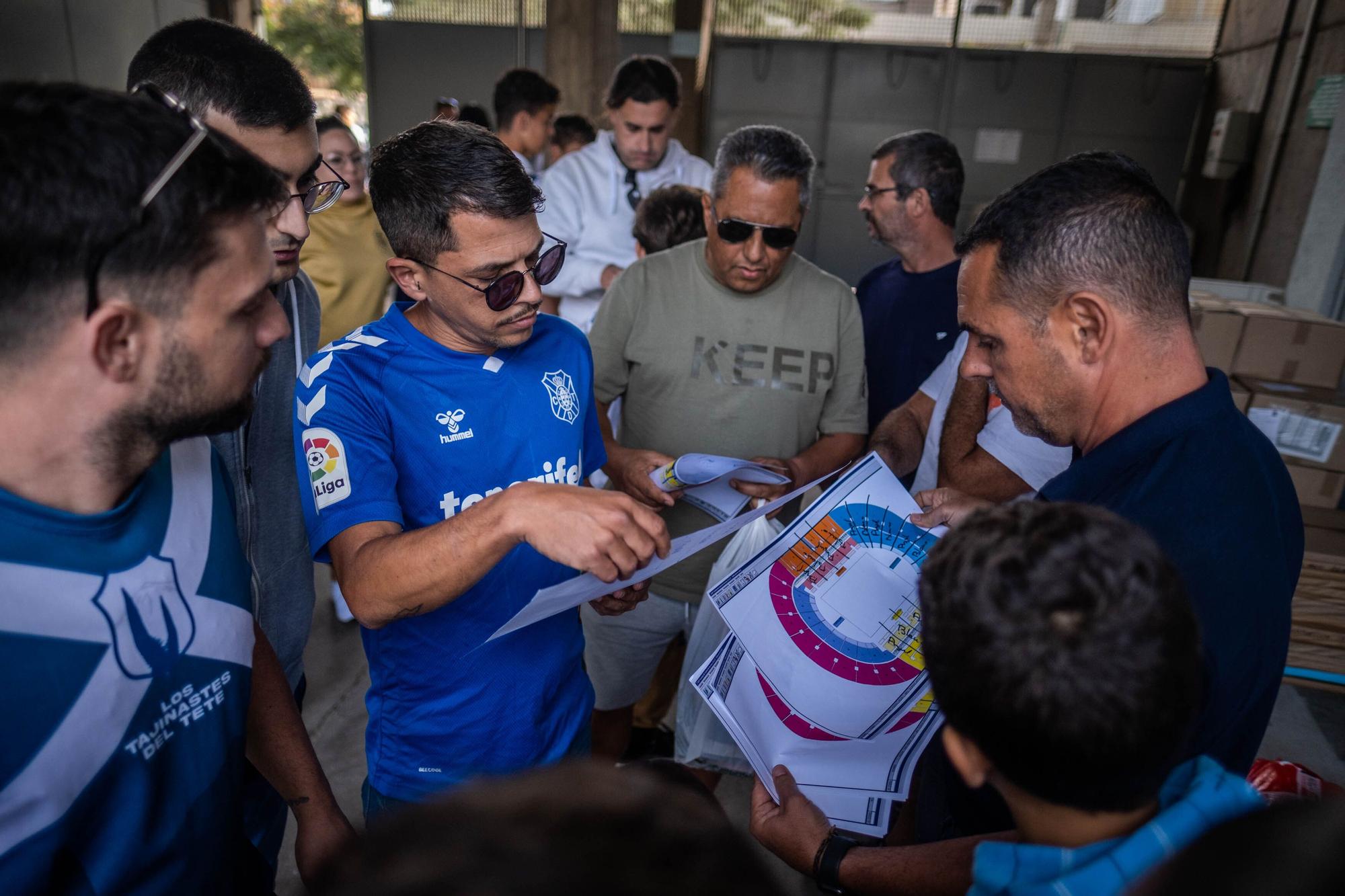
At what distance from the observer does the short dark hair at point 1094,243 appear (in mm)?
1281

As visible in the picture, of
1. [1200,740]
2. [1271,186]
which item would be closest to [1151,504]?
[1200,740]

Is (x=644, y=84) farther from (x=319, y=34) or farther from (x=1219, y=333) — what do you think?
(x=319, y=34)

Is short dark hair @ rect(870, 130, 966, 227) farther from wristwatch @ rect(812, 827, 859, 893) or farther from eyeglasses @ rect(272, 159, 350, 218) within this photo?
wristwatch @ rect(812, 827, 859, 893)

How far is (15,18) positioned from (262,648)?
211 inches

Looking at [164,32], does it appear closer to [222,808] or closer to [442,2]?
[222,808]

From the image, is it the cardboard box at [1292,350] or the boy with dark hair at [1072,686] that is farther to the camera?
the cardboard box at [1292,350]

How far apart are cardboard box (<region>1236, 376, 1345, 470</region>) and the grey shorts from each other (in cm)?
270

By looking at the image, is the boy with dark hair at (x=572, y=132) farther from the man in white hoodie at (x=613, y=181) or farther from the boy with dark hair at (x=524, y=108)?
the man in white hoodie at (x=613, y=181)

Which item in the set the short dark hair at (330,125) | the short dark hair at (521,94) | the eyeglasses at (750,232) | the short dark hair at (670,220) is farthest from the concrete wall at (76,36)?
the eyeglasses at (750,232)

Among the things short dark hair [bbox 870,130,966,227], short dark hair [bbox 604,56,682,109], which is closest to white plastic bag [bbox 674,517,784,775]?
short dark hair [bbox 870,130,966,227]

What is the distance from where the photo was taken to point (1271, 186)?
6.88m

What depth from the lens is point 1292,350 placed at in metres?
3.56

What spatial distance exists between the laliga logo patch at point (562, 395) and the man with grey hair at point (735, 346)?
673 mm

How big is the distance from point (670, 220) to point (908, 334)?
0.99m
